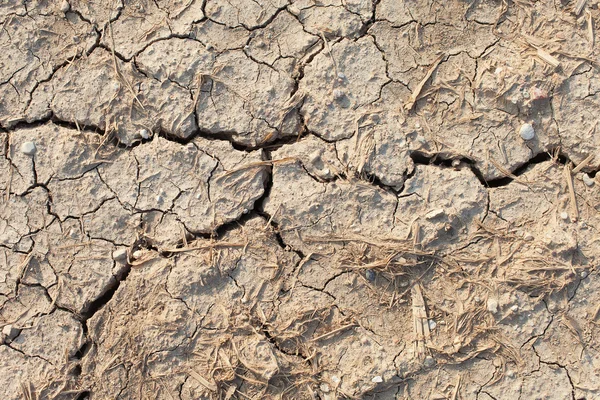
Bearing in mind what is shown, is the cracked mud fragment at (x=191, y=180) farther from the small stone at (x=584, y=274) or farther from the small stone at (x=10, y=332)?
the small stone at (x=584, y=274)

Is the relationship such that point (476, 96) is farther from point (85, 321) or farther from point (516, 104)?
point (85, 321)

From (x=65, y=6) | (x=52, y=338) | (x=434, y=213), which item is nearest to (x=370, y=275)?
(x=434, y=213)

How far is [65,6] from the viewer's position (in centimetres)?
311

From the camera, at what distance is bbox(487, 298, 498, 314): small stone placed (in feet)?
9.27

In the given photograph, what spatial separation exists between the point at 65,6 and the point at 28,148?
2.66ft

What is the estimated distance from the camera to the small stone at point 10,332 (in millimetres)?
2936

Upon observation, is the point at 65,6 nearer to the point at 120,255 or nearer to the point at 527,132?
the point at 120,255

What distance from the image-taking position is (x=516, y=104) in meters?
2.91

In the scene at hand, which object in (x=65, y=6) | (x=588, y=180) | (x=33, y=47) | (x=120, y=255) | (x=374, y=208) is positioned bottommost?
(x=588, y=180)

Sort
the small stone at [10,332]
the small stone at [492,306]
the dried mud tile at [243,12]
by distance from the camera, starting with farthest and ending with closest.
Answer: the dried mud tile at [243,12]
the small stone at [10,332]
the small stone at [492,306]

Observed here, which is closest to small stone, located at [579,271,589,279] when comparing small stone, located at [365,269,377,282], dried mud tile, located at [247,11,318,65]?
small stone, located at [365,269,377,282]

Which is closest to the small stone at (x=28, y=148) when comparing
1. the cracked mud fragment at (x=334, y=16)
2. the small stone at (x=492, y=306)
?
the cracked mud fragment at (x=334, y=16)

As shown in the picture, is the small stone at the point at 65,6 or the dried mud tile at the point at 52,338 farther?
the small stone at the point at 65,6

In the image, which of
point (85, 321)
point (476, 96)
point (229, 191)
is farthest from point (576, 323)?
point (85, 321)
